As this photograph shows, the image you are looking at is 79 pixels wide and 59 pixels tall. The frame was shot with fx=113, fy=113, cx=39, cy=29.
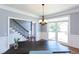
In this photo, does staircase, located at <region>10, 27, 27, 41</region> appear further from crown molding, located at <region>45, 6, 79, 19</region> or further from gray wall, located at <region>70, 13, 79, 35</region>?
gray wall, located at <region>70, 13, 79, 35</region>

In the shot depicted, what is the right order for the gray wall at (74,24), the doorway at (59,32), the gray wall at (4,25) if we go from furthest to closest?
the gray wall at (74,24) < the doorway at (59,32) < the gray wall at (4,25)

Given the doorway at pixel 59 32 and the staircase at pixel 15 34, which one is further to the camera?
the doorway at pixel 59 32

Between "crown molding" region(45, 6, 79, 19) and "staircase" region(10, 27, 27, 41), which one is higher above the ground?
"crown molding" region(45, 6, 79, 19)

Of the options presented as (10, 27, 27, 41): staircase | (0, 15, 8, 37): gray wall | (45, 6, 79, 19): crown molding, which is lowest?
(10, 27, 27, 41): staircase

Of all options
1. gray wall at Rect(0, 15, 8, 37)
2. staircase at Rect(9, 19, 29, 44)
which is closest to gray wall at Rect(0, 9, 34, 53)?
gray wall at Rect(0, 15, 8, 37)

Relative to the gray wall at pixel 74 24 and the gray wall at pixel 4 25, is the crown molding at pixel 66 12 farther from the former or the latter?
the gray wall at pixel 4 25

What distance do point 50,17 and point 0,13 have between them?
60.0 inches

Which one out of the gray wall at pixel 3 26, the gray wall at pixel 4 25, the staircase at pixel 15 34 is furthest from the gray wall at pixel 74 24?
the gray wall at pixel 3 26

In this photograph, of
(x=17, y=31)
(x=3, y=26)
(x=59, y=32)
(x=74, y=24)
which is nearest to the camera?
(x=3, y=26)

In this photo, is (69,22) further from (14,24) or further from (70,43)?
(14,24)

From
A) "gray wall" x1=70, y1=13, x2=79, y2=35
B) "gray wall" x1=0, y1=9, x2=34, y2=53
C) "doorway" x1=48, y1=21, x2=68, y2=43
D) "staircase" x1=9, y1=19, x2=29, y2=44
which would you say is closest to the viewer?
"gray wall" x1=0, y1=9, x2=34, y2=53

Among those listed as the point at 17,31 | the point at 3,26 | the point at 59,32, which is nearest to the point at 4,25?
the point at 3,26

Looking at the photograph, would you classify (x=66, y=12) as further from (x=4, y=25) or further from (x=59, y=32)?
(x=4, y=25)
